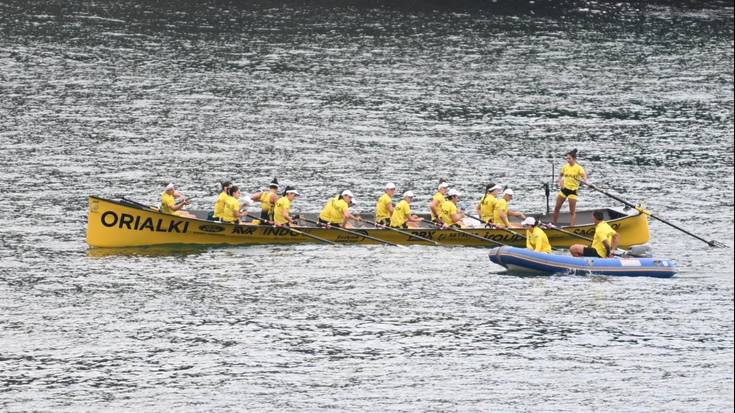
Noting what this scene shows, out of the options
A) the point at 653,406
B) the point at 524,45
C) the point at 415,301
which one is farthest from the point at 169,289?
the point at 524,45

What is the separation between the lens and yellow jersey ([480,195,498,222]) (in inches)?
2076

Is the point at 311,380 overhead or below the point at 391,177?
below

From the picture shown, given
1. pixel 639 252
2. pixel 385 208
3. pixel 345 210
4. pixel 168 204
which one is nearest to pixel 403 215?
pixel 385 208

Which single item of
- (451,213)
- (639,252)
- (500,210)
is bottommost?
(639,252)

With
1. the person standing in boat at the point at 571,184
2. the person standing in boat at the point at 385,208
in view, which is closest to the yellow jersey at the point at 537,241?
the person standing in boat at the point at 385,208

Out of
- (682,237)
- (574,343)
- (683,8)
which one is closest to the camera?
(574,343)

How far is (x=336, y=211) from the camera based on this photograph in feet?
170

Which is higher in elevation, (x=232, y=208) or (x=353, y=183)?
(x=353, y=183)

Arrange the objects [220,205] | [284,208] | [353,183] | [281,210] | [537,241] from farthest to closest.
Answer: [353,183] → [281,210] → [284,208] → [220,205] → [537,241]

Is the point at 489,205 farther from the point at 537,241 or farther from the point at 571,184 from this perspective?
the point at 537,241

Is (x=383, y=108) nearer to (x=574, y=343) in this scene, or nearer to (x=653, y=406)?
(x=574, y=343)

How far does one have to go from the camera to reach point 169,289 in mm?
46875

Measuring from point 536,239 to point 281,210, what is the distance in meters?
8.47

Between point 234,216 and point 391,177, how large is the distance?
1540 centimetres
